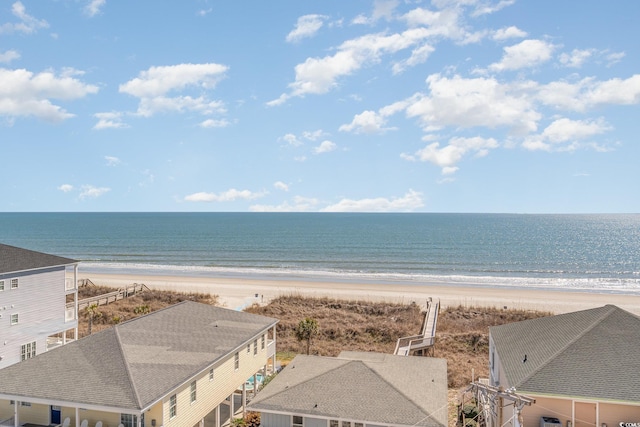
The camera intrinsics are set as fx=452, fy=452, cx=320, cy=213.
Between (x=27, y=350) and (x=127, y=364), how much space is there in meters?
12.0

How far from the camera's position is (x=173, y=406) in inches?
631

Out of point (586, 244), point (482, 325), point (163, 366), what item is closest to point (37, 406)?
point (163, 366)

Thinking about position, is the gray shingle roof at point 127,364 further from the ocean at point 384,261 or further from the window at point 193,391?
the ocean at point 384,261

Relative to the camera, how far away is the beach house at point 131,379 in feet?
49.0

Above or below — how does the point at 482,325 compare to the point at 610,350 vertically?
below

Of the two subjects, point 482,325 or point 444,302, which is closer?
point 482,325

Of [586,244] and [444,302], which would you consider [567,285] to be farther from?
[586,244]

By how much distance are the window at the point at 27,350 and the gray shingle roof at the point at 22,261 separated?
409 centimetres

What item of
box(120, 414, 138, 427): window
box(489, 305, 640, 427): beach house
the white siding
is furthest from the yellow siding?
the white siding

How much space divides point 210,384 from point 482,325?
1045 inches

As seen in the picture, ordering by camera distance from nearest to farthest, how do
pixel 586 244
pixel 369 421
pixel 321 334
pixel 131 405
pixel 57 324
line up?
pixel 131 405 → pixel 369 421 → pixel 57 324 → pixel 321 334 → pixel 586 244

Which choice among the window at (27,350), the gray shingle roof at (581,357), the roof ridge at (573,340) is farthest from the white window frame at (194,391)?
the window at (27,350)

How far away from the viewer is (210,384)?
18.6 metres

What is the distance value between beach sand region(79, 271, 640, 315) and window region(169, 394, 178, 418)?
1137 inches
